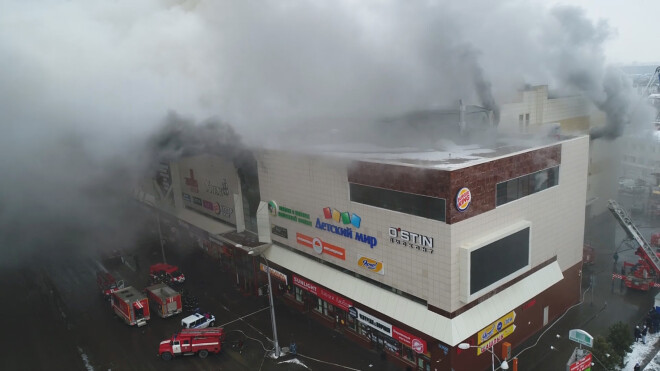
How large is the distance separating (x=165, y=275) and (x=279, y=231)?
28.9ft

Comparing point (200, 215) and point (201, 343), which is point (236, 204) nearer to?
point (200, 215)

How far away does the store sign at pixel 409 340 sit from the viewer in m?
17.3

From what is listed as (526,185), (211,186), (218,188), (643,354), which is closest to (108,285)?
(218,188)

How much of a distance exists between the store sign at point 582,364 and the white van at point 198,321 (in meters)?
16.0

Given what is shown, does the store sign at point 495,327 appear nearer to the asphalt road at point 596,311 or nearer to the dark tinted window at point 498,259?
the dark tinted window at point 498,259

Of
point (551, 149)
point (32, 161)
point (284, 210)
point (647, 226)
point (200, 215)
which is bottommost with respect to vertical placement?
point (647, 226)

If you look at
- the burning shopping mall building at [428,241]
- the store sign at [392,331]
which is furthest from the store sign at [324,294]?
the store sign at [392,331]

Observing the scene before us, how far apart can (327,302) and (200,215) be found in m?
14.8

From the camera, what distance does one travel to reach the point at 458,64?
2620 centimetres

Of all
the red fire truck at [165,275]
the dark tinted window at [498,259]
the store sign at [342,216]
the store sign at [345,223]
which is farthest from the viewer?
the red fire truck at [165,275]

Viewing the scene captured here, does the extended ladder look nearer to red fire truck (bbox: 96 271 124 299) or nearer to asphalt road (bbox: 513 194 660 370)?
asphalt road (bbox: 513 194 660 370)

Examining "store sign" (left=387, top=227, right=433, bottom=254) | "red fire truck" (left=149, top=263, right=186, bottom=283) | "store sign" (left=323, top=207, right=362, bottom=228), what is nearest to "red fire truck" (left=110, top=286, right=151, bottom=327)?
"red fire truck" (left=149, top=263, right=186, bottom=283)

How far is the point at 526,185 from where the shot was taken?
750 inches

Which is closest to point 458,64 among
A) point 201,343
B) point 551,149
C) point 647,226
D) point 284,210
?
point 551,149
